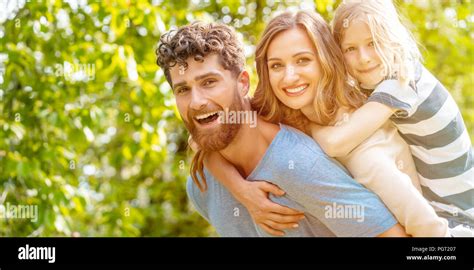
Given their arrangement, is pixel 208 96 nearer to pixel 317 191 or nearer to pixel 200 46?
pixel 200 46

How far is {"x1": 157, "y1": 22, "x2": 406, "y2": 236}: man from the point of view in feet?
8.44

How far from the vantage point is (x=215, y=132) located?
2.75m

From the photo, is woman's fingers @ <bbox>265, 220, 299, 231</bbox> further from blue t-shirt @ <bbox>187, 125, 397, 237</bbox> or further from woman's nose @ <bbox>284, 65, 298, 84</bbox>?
woman's nose @ <bbox>284, 65, 298, 84</bbox>

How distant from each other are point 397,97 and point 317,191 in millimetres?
476

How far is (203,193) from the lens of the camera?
2.97 meters

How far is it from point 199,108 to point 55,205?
5.50 feet

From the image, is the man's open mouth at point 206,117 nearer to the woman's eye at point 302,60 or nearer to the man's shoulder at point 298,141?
the man's shoulder at point 298,141

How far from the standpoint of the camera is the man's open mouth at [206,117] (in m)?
2.75

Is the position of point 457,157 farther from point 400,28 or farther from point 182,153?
point 182,153

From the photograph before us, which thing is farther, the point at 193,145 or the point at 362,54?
the point at 193,145

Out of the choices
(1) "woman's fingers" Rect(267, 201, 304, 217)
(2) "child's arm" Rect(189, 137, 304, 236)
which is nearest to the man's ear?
(2) "child's arm" Rect(189, 137, 304, 236)

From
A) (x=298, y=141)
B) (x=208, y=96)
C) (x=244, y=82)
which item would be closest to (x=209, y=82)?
(x=208, y=96)
